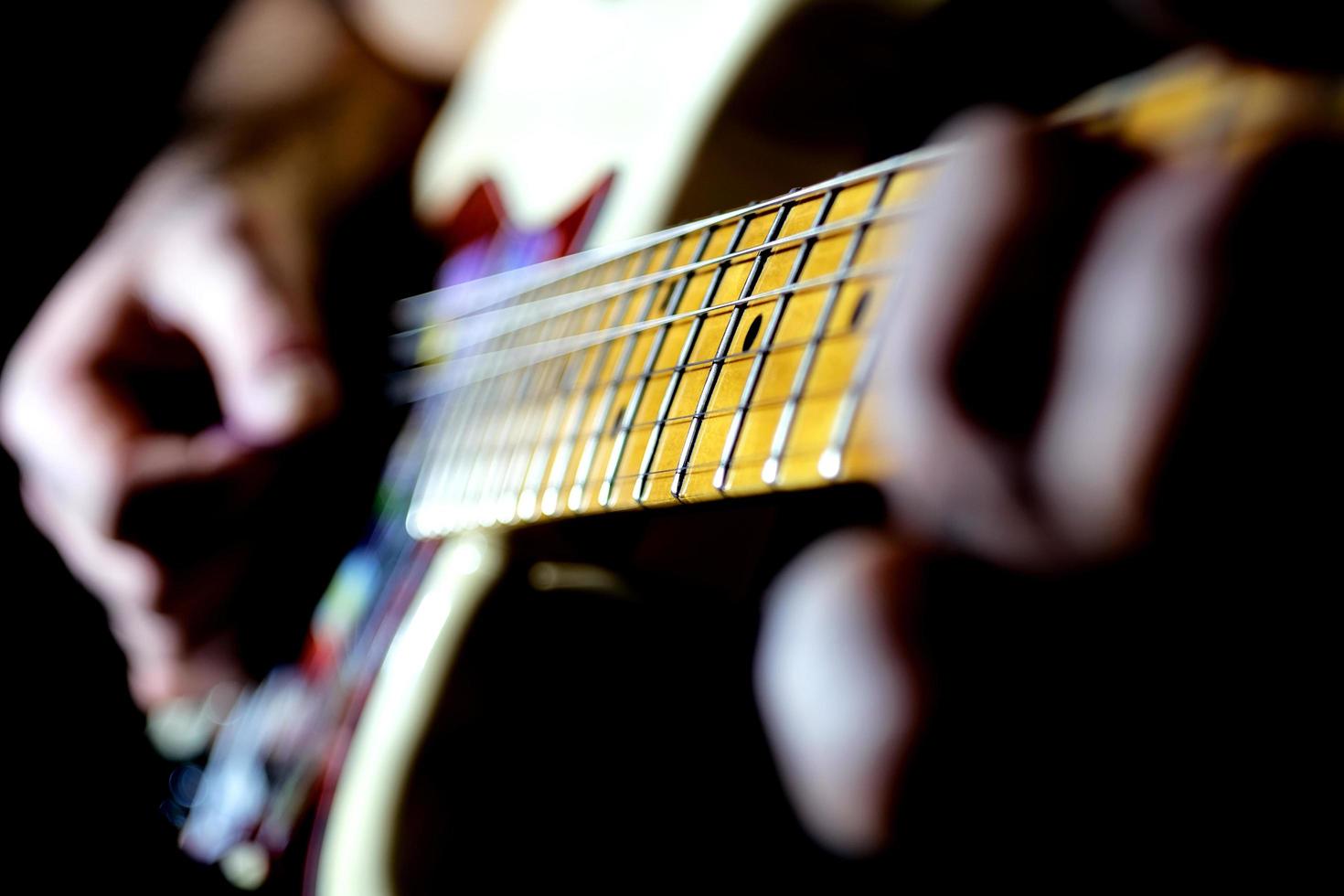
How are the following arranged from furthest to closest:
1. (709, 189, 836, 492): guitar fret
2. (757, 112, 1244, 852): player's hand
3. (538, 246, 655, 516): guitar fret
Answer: (538, 246, 655, 516): guitar fret < (709, 189, 836, 492): guitar fret < (757, 112, 1244, 852): player's hand

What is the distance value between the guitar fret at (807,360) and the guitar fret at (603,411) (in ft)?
0.34

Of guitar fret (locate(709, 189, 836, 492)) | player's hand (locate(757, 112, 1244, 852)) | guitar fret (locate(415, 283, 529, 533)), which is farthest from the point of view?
guitar fret (locate(415, 283, 529, 533))

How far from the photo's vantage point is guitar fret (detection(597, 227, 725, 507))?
0.96ft

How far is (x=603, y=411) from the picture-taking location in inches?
12.6

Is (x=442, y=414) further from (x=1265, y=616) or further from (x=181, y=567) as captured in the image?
(x=1265, y=616)

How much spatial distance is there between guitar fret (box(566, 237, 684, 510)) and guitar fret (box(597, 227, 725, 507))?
1 cm

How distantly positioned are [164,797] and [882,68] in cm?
84

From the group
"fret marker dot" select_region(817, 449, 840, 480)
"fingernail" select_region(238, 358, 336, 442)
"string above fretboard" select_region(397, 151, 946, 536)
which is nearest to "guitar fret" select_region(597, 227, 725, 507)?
"string above fretboard" select_region(397, 151, 946, 536)

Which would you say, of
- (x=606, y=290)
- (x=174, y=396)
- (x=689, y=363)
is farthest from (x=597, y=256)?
(x=174, y=396)

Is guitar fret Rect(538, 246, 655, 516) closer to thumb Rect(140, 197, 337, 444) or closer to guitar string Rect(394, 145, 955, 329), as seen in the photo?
guitar string Rect(394, 145, 955, 329)

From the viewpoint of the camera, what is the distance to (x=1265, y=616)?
135 mm

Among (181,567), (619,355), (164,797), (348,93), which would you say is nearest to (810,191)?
(619,355)

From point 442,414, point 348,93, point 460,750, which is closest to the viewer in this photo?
point 460,750

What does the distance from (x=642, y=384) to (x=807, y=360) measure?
0.31 ft
